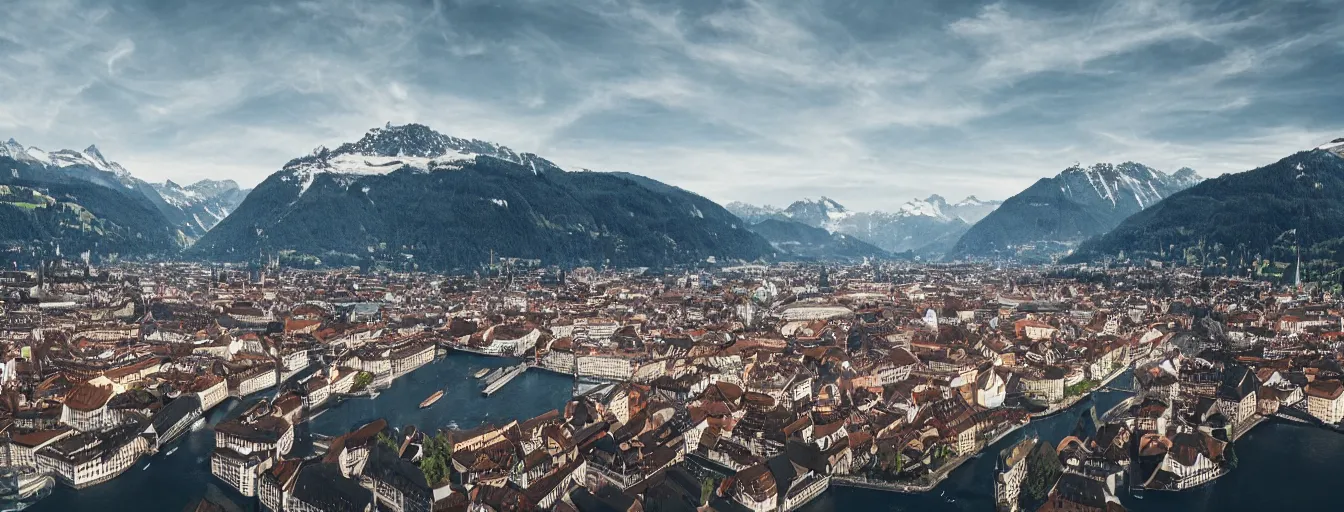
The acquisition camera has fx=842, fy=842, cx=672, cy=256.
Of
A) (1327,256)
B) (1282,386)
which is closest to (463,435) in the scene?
(1282,386)

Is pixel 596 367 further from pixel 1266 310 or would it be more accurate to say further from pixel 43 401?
pixel 1266 310

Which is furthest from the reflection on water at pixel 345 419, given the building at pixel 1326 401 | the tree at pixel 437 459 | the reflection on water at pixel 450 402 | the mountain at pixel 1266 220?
the mountain at pixel 1266 220

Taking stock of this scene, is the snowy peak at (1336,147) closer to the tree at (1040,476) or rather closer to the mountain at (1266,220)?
the mountain at (1266,220)

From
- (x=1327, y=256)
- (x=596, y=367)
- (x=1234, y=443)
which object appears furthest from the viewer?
(x=1327, y=256)

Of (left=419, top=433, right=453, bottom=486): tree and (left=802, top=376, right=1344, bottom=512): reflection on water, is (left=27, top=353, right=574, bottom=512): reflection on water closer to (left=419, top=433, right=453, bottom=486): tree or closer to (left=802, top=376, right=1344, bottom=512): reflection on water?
(left=419, top=433, right=453, bottom=486): tree

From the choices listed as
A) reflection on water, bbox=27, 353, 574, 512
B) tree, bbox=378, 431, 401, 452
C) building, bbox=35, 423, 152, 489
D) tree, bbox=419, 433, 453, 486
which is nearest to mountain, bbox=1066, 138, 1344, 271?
reflection on water, bbox=27, 353, 574, 512

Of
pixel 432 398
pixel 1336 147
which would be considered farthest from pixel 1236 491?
pixel 1336 147
